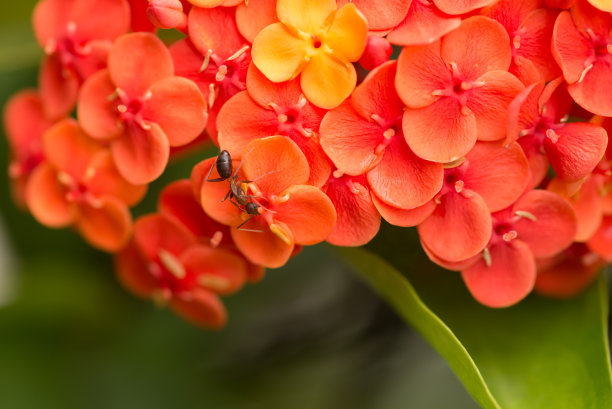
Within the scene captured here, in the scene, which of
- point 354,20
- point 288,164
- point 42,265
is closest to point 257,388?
point 42,265

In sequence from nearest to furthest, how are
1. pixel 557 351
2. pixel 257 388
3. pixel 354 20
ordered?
pixel 354 20
pixel 557 351
pixel 257 388

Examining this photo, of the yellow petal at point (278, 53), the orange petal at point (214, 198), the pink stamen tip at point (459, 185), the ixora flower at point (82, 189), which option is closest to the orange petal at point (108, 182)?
the ixora flower at point (82, 189)

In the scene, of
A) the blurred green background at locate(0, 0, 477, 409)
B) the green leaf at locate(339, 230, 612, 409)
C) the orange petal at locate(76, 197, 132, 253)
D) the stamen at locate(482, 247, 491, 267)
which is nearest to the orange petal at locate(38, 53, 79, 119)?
the orange petal at locate(76, 197, 132, 253)

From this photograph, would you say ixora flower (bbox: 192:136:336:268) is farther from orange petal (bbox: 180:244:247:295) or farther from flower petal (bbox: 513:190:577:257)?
flower petal (bbox: 513:190:577:257)

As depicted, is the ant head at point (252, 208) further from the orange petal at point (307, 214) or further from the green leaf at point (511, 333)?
the green leaf at point (511, 333)

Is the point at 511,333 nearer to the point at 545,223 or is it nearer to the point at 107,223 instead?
the point at 545,223

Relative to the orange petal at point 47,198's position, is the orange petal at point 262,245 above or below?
above

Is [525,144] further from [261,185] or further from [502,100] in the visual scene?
[261,185]
